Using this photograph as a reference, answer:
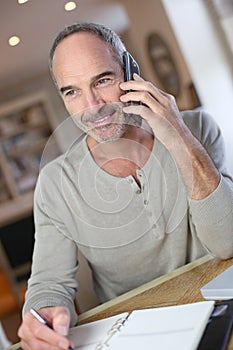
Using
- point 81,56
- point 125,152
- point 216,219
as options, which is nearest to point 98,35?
point 81,56

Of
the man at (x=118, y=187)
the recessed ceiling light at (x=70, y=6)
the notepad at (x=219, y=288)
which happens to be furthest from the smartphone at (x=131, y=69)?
the notepad at (x=219, y=288)

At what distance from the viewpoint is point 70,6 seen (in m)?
0.73

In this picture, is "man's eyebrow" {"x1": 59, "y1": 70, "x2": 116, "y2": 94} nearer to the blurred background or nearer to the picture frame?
the blurred background

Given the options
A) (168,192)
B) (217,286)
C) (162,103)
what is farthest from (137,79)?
(217,286)

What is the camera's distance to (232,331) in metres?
0.48

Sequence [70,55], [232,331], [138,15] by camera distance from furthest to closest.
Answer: [138,15], [70,55], [232,331]

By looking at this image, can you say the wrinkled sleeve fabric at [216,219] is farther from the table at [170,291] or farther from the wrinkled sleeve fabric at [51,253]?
the wrinkled sleeve fabric at [51,253]

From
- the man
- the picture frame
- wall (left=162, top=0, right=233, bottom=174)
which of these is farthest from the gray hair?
the picture frame

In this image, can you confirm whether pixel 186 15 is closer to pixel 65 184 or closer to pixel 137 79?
pixel 137 79

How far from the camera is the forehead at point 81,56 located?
65 centimetres

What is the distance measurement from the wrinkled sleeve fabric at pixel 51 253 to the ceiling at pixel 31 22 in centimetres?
15

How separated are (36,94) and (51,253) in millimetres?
212

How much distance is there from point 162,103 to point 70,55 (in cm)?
13

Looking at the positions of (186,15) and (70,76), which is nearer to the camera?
(70,76)
